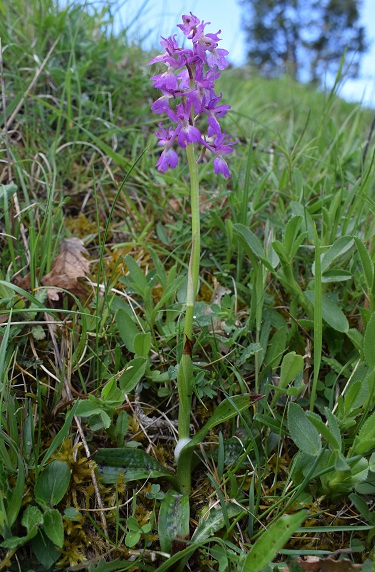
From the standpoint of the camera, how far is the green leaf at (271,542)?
3.82ft

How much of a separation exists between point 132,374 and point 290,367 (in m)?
0.51

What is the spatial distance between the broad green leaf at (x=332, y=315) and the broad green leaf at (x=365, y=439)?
395mm

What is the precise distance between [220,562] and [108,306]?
0.86m

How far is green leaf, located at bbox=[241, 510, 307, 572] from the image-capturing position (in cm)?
117

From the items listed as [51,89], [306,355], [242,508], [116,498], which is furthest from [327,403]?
[51,89]

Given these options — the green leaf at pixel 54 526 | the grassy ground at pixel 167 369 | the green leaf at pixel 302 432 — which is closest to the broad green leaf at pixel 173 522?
the grassy ground at pixel 167 369

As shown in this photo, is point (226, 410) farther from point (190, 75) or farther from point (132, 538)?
point (190, 75)

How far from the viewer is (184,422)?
1.55 metres

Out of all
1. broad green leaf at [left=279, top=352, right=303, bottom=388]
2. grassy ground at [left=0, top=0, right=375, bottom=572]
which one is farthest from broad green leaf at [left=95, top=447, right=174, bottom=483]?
broad green leaf at [left=279, top=352, right=303, bottom=388]

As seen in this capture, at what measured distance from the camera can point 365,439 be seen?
→ 1377 millimetres

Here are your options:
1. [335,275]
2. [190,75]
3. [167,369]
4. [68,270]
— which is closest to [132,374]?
[167,369]

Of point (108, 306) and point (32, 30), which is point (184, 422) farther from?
point (32, 30)

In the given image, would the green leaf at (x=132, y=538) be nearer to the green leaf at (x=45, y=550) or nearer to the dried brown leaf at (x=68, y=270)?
the green leaf at (x=45, y=550)

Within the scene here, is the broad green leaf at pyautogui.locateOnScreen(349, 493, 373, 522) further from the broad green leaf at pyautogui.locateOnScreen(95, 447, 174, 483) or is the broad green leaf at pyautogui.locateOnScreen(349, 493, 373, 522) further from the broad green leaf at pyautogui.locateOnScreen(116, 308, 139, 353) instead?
the broad green leaf at pyautogui.locateOnScreen(116, 308, 139, 353)
